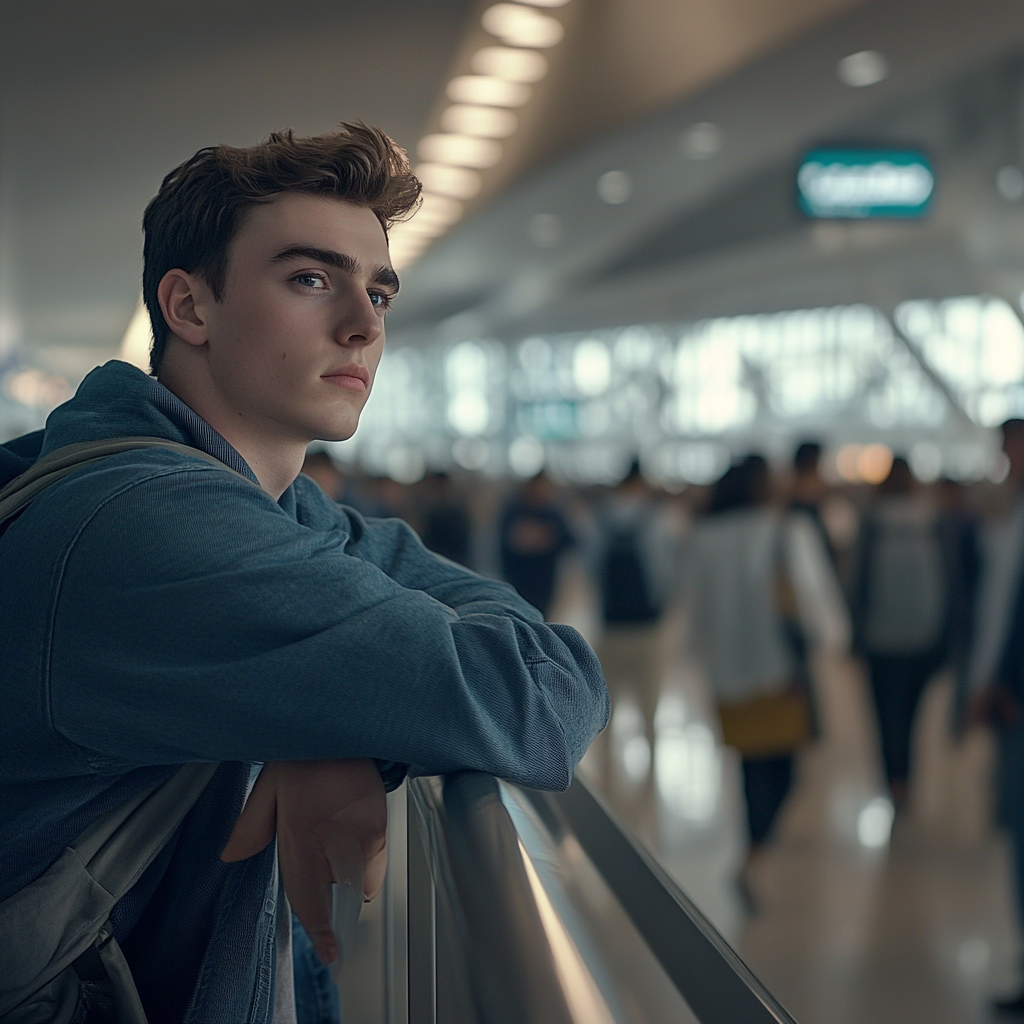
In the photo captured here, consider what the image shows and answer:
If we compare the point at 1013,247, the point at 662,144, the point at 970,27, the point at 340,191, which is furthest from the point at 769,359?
the point at 340,191

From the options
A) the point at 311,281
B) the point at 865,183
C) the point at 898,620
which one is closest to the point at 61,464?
the point at 311,281

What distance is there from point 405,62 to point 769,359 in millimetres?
22580

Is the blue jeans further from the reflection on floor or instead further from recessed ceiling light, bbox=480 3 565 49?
recessed ceiling light, bbox=480 3 565 49

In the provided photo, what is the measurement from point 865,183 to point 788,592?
7.83m

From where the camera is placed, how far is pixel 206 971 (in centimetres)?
123

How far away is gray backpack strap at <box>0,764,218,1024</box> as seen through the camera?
43.9 inches

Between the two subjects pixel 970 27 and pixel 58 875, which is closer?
pixel 58 875

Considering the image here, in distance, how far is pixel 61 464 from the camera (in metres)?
1.21

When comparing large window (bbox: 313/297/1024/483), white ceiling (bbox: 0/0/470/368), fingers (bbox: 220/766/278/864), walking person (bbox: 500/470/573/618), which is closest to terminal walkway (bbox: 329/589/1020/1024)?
fingers (bbox: 220/766/278/864)

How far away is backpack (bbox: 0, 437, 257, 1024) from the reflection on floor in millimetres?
3602

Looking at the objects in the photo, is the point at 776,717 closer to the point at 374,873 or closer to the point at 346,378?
the point at 346,378

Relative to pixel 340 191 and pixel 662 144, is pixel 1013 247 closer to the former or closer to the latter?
pixel 662 144

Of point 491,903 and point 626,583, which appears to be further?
point 626,583

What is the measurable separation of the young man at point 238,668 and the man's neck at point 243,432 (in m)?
0.06
